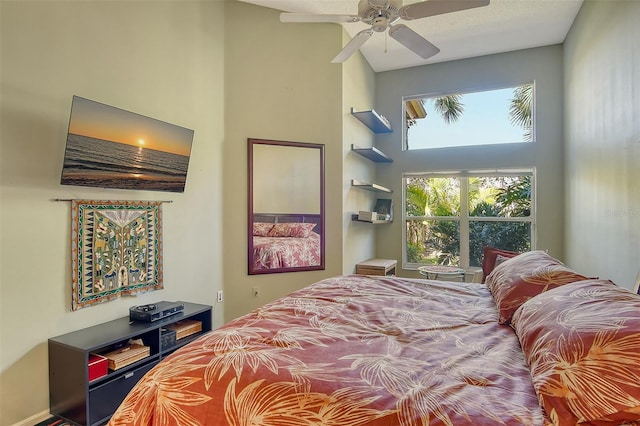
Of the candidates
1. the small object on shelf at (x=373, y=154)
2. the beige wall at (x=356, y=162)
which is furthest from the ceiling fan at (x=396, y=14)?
the small object on shelf at (x=373, y=154)

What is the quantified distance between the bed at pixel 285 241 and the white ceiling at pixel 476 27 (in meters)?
1.86

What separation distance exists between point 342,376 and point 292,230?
2.65 m

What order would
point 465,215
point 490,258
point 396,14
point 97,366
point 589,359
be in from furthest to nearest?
1. point 465,215
2. point 490,258
3. point 396,14
4. point 97,366
5. point 589,359

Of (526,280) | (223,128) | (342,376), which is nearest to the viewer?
(342,376)

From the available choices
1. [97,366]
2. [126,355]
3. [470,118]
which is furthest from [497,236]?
[97,366]

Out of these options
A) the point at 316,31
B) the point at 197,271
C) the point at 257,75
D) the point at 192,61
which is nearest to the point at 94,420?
the point at 197,271

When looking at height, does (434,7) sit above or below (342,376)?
above

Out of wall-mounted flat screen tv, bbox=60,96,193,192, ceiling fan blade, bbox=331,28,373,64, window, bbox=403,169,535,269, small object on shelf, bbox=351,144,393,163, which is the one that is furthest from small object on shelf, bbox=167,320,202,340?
window, bbox=403,169,535,269

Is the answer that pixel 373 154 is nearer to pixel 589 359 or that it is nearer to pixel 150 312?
pixel 150 312

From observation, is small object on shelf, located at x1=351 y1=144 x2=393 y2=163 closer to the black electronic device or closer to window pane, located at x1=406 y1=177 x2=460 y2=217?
window pane, located at x1=406 y1=177 x2=460 y2=217

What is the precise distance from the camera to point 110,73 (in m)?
2.32

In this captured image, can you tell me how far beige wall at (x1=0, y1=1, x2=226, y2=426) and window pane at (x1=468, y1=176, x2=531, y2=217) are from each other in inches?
144

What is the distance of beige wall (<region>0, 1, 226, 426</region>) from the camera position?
1.83 metres

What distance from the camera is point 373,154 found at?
4.25m
